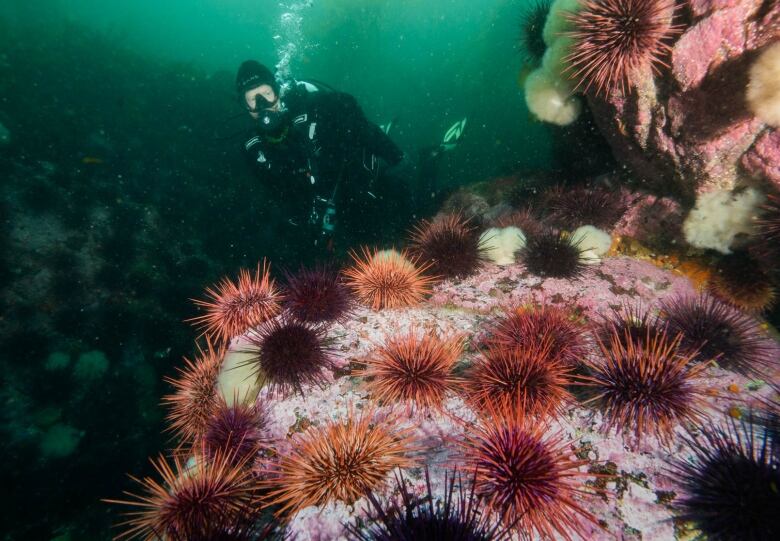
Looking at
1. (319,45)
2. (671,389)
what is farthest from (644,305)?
(319,45)

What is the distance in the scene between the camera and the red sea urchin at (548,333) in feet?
9.95

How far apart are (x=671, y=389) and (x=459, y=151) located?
24960 millimetres

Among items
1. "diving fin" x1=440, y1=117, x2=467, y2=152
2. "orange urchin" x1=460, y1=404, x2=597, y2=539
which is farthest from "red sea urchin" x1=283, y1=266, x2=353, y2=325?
"diving fin" x1=440, y1=117, x2=467, y2=152

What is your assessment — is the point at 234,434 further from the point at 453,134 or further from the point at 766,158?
the point at 453,134

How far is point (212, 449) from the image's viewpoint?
10.1ft

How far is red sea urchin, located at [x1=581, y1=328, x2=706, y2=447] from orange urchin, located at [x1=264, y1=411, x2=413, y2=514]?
1.59 m

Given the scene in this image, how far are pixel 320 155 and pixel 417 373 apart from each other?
7638mm

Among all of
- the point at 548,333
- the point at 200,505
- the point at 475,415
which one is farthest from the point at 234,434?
the point at 548,333

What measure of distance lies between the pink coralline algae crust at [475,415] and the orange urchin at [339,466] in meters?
0.18

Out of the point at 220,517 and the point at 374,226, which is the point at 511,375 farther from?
the point at 374,226

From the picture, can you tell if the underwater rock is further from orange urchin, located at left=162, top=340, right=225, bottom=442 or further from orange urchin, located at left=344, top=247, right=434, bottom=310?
orange urchin, located at left=344, top=247, right=434, bottom=310

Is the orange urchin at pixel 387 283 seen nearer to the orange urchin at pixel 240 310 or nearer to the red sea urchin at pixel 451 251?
the red sea urchin at pixel 451 251

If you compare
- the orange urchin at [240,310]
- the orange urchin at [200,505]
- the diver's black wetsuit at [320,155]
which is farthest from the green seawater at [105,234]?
the orange urchin at [200,505]

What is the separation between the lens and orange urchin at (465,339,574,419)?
2.61 metres
